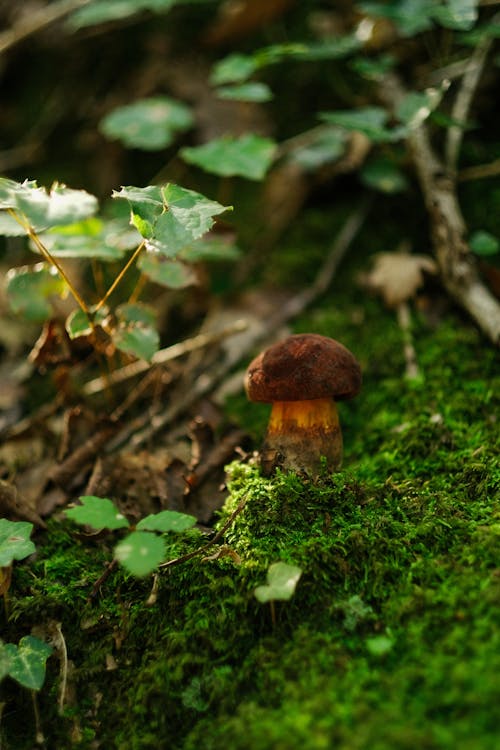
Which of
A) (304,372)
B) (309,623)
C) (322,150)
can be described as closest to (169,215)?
(304,372)

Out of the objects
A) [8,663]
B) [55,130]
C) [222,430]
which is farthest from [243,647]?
[55,130]

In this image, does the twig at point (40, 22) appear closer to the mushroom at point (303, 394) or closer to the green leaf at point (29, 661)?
the mushroom at point (303, 394)

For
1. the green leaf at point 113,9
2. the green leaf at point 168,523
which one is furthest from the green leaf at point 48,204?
the green leaf at point 113,9

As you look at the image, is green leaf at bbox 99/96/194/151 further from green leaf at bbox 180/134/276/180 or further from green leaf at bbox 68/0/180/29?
green leaf at bbox 180/134/276/180

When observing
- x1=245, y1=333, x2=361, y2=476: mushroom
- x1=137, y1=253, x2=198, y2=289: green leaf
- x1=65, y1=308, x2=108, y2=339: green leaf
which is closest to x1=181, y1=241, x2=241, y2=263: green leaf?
x1=137, y1=253, x2=198, y2=289: green leaf

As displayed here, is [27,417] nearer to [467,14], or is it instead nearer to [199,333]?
[199,333]

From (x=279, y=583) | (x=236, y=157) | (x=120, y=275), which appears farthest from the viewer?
(x=236, y=157)

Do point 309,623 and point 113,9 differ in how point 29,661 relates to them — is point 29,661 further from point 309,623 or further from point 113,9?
point 113,9
